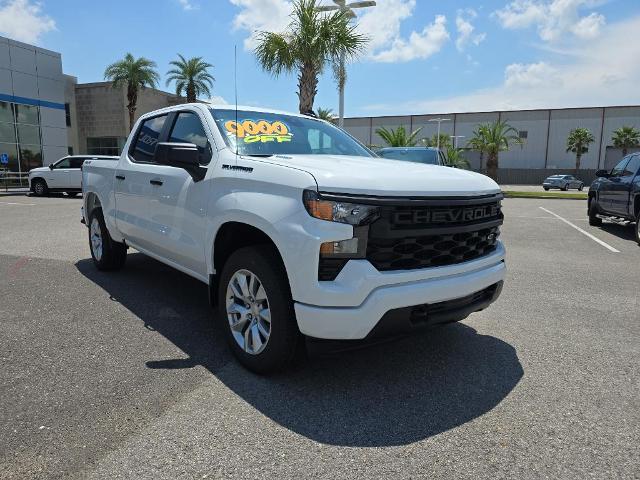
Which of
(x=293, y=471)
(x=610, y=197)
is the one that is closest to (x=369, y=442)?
(x=293, y=471)

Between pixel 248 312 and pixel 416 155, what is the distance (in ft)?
30.6

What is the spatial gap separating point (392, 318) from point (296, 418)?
79 centimetres

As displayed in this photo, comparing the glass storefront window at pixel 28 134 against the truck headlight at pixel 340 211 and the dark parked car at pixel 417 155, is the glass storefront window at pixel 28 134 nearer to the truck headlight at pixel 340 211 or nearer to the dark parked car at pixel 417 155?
the dark parked car at pixel 417 155

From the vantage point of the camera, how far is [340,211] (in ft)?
9.15

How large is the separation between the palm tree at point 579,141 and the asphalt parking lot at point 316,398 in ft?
220

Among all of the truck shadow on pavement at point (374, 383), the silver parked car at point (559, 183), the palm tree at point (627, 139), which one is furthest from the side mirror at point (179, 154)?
the palm tree at point (627, 139)

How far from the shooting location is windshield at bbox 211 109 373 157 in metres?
3.90

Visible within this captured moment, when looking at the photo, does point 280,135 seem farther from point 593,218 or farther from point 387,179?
point 593,218

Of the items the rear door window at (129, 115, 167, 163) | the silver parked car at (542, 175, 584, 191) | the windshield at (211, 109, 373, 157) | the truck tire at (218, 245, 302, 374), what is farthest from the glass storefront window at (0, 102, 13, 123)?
the silver parked car at (542, 175, 584, 191)

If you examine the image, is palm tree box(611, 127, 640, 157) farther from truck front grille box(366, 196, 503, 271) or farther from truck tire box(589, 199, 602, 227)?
truck front grille box(366, 196, 503, 271)

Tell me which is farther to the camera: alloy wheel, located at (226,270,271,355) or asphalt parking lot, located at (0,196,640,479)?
alloy wheel, located at (226,270,271,355)

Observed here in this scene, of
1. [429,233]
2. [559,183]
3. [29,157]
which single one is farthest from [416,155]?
[559,183]

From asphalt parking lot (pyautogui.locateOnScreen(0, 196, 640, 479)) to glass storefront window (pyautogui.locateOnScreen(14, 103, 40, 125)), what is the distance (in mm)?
28880

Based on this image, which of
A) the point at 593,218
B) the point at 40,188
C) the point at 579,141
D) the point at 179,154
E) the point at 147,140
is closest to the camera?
the point at 179,154
